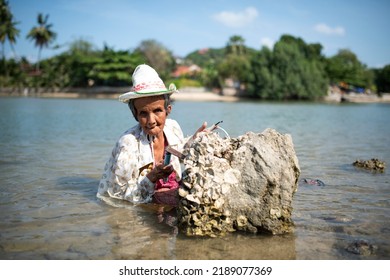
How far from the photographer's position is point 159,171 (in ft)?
10.8

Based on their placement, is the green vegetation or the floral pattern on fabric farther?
the green vegetation

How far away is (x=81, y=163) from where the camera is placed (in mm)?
6660

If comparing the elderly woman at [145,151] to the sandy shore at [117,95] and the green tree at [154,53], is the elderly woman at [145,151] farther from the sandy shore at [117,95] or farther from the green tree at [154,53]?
the green tree at [154,53]

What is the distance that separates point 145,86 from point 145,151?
0.68 meters

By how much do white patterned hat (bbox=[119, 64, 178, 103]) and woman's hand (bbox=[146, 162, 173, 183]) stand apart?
26.8 inches

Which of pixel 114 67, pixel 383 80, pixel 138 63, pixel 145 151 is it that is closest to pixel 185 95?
pixel 138 63

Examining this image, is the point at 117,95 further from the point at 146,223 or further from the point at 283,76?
the point at 146,223

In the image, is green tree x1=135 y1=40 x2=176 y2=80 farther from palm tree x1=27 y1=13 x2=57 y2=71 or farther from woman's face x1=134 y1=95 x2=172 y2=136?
woman's face x1=134 y1=95 x2=172 y2=136

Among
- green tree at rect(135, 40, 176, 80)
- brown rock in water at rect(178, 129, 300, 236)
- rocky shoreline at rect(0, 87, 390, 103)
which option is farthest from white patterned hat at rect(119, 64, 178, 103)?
green tree at rect(135, 40, 176, 80)

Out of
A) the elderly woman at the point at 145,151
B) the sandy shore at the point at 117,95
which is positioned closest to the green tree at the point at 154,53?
the sandy shore at the point at 117,95

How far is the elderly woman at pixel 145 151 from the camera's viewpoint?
340 centimetres

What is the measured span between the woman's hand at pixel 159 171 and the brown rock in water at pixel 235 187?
0.25m

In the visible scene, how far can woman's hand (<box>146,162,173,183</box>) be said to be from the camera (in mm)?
3236
